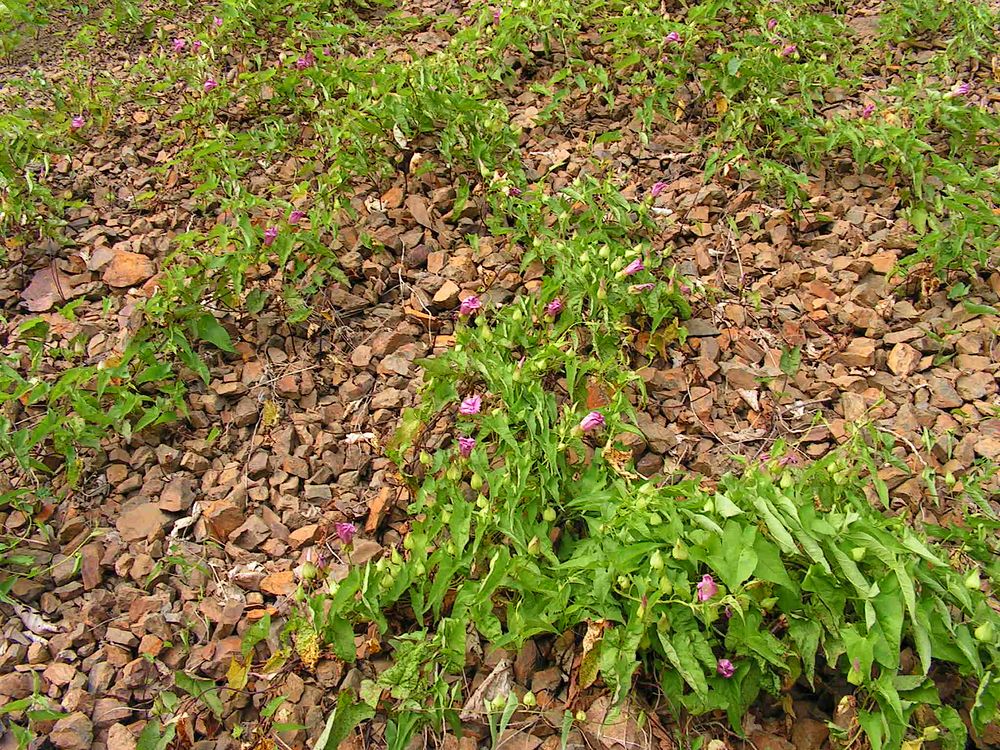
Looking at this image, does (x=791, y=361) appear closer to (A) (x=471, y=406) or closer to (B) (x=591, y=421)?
(B) (x=591, y=421)

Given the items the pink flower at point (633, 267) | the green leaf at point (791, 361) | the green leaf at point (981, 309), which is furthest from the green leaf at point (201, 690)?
the green leaf at point (981, 309)

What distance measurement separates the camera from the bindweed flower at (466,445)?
2.17 m

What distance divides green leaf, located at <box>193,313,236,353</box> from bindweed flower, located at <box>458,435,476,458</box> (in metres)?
0.93

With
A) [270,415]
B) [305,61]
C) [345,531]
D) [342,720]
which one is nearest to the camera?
[342,720]

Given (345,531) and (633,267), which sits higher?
(633,267)

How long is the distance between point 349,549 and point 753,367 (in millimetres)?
1416

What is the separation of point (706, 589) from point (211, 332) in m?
1.80

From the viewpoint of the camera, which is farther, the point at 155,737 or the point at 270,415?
the point at 270,415

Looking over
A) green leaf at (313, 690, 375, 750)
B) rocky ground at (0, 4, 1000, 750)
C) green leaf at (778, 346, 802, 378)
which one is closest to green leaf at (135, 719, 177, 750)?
rocky ground at (0, 4, 1000, 750)

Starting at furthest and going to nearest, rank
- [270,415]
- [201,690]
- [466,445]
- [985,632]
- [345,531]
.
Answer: [270,415] < [466,445] < [345,531] < [201,690] < [985,632]

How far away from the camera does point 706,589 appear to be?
1.65 m

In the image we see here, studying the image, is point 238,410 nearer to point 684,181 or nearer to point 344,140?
point 344,140

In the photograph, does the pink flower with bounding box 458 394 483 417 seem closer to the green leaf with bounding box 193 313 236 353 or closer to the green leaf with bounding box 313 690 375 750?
the green leaf with bounding box 313 690 375 750

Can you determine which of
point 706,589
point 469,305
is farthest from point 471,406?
point 706,589
